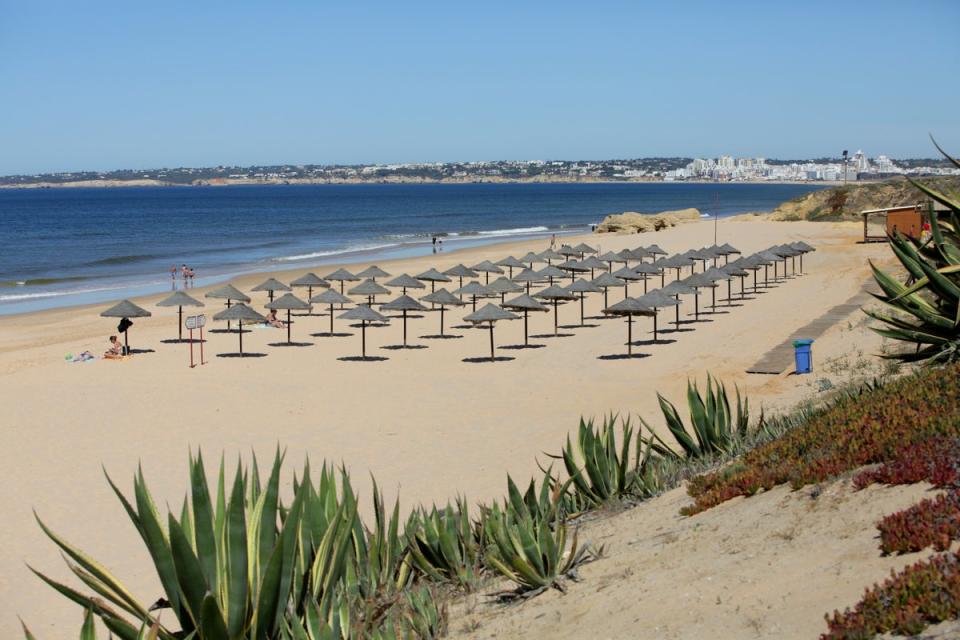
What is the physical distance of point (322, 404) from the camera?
57.9 feet

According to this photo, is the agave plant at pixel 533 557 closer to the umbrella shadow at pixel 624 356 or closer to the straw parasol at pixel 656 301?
the umbrella shadow at pixel 624 356

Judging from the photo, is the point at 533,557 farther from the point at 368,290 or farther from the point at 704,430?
the point at 368,290

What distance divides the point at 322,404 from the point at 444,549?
11008 millimetres

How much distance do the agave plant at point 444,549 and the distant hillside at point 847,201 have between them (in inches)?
2429

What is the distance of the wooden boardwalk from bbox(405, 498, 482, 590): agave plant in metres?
11.8

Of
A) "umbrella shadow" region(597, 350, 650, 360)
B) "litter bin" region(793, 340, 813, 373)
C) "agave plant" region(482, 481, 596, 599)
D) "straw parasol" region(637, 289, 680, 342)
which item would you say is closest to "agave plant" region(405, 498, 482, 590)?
"agave plant" region(482, 481, 596, 599)

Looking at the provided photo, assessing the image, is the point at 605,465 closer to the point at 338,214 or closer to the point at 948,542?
the point at 948,542

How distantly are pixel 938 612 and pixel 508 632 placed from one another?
2.27 meters

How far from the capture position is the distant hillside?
65.6 m

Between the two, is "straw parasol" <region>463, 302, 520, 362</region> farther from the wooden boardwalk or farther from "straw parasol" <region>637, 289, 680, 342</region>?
the wooden boardwalk

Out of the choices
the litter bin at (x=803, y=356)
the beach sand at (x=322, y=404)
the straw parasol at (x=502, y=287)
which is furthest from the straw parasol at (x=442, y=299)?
the litter bin at (x=803, y=356)

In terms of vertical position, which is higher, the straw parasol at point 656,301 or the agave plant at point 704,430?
the agave plant at point 704,430

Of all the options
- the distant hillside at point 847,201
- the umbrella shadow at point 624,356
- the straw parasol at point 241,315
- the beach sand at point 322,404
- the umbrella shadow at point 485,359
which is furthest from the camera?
the distant hillside at point 847,201

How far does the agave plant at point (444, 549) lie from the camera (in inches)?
270
